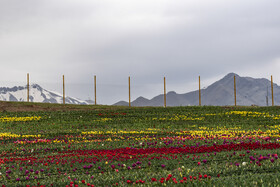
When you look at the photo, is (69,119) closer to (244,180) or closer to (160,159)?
(160,159)

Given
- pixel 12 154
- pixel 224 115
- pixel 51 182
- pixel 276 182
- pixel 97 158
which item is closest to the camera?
pixel 276 182

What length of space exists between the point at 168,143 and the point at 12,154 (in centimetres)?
848

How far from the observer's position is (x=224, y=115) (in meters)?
36.0

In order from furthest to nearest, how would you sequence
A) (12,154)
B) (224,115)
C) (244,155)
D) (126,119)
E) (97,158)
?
(224,115), (126,119), (12,154), (97,158), (244,155)

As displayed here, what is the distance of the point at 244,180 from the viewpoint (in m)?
8.62

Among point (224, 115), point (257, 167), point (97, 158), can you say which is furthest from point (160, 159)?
point (224, 115)

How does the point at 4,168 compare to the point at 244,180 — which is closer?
the point at 244,180

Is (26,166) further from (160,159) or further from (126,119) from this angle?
(126,119)

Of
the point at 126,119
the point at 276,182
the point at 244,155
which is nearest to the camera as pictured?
the point at 276,182

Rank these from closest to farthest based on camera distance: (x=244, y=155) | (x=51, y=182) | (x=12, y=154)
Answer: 1. (x=51, y=182)
2. (x=244, y=155)
3. (x=12, y=154)

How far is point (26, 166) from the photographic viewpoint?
42.1ft

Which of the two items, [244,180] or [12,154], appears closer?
[244,180]

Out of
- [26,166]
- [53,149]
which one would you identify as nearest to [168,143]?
[53,149]

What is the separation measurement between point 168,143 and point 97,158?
530 centimetres
